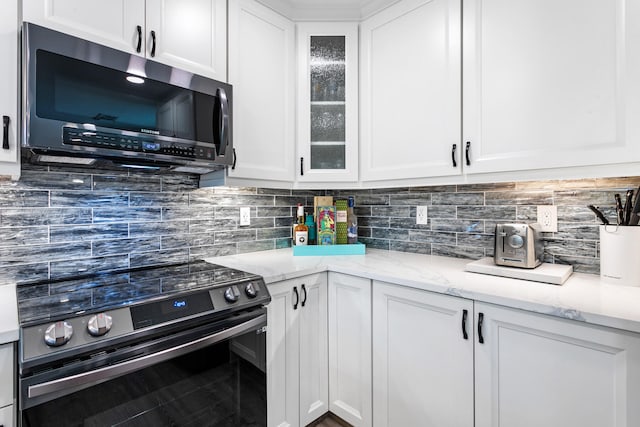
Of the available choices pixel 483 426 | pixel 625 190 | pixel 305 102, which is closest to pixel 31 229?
pixel 305 102

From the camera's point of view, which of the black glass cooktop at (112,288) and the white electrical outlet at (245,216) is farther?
the white electrical outlet at (245,216)

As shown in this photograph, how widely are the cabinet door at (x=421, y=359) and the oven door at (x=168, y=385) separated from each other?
0.55 meters

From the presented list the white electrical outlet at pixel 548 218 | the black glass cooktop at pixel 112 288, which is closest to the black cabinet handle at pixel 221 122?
the black glass cooktop at pixel 112 288

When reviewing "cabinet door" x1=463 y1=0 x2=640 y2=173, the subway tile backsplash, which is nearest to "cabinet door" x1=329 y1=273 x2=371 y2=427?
the subway tile backsplash

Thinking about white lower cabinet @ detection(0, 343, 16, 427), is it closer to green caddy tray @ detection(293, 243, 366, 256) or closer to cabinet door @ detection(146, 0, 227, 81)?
cabinet door @ detection(146, 0, 227, 81)

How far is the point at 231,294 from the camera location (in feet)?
4.20

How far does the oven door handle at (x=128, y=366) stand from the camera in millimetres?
883

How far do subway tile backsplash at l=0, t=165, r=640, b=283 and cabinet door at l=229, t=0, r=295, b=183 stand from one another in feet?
1.10

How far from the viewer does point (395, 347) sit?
1480mm

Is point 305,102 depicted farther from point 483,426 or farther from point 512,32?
point 483,426

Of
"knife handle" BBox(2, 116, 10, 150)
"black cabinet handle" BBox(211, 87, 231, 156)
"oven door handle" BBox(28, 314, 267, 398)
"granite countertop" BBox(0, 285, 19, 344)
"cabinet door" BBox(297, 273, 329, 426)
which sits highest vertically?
"black cabinet handle" BBox(211, 87, 231, 156)

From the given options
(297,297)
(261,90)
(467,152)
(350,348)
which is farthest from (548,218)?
(261,90)

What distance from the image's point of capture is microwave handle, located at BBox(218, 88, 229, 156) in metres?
1.49

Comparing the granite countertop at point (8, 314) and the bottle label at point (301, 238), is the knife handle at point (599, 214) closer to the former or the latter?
the bottle label at point (301, 238)
